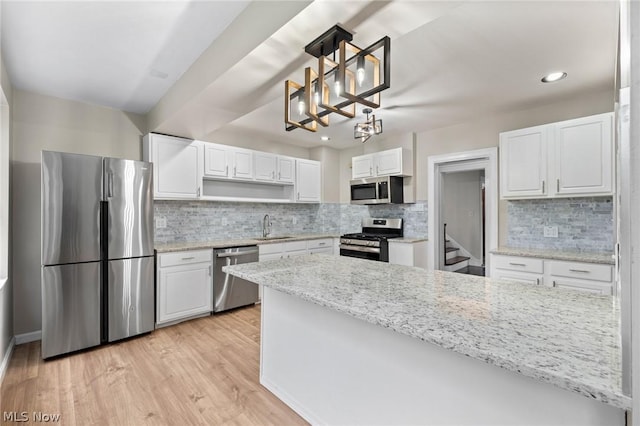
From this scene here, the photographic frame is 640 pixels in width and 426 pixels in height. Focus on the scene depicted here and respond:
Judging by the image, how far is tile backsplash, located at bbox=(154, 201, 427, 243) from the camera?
3.89m

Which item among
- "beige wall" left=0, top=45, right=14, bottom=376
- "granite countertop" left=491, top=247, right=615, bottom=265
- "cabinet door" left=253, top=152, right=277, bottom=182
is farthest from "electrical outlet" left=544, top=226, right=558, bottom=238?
"beige wall" left=0, top=45, right=14, bottom=376

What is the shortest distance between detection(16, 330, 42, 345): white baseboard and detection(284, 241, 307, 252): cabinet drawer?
2808mm

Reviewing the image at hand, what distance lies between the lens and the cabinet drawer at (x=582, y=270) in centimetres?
251

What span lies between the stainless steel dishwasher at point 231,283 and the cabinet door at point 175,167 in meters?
0.85

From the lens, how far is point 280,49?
1.71 meters

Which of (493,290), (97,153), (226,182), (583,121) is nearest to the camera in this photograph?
(493,290)

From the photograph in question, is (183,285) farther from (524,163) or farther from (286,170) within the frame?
(524,163)

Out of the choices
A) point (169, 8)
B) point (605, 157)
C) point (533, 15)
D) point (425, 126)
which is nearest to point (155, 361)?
point (169, 8)

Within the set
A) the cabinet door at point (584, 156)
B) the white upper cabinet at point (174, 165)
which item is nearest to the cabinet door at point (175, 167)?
the white upper cabinet at point (174, 165)

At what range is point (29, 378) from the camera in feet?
7.65

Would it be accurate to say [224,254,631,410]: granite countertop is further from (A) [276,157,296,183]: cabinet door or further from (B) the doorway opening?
(A) [276,157,296,183]: cabinet door

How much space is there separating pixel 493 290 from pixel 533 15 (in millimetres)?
1668

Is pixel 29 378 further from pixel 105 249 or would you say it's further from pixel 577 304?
pixel 577 304

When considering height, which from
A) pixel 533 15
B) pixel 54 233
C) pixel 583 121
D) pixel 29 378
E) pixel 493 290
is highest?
pixel 533 15
